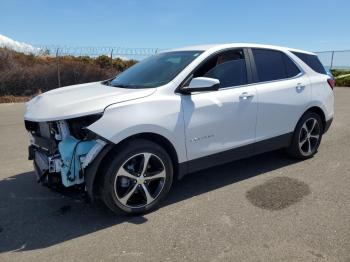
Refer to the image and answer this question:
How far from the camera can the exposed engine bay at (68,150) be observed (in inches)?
149

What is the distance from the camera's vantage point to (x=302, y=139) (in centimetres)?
584

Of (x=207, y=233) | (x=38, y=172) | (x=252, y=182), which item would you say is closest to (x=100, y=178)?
(x=38, y=172)

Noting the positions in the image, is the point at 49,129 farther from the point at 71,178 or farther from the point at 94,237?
the point at 94,237

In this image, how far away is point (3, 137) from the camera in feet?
25.7

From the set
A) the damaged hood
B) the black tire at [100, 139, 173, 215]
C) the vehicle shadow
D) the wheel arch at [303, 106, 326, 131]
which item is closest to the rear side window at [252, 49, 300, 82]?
the wheel arch at [303, 106, 326, 131]

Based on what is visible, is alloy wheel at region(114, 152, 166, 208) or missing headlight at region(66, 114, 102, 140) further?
alloy wheel at region(114, 152, 166, 208)

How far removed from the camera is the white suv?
382cm

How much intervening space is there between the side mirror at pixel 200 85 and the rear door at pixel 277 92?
987 mm

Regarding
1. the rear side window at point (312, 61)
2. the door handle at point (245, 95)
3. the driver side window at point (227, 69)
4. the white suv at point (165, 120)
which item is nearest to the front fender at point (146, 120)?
the white suv at point (165, 120)

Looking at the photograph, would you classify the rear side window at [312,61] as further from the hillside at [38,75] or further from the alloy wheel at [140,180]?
the hillside at [38,75]

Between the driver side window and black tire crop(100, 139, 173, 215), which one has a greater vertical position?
the driver side window

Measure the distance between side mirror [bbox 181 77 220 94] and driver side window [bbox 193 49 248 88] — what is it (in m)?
0.26

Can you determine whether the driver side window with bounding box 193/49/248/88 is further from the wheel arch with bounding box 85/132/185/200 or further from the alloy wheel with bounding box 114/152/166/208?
the alloy wheel with bounding box 114/152/166/208

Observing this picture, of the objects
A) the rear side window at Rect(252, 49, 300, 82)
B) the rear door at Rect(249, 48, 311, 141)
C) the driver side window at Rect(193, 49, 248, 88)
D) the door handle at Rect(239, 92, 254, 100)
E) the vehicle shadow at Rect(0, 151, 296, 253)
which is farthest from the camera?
the rear side window at Rect(252, 49, 300, 82)
